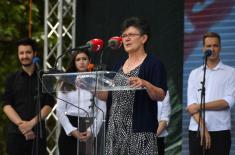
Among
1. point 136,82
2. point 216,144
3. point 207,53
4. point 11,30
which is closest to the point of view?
point 136,82

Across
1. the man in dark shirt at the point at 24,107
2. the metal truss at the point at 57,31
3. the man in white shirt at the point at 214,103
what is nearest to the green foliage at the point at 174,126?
the man in white shirt at the point at 214,103

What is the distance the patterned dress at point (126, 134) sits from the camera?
555cm

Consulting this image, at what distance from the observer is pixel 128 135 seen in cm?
555

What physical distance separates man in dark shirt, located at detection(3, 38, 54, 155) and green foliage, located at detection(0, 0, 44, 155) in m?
5.57

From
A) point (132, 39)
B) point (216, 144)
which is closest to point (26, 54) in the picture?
point (216, 144)

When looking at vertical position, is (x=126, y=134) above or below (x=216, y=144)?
above

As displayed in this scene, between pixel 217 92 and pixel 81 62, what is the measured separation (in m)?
1.49

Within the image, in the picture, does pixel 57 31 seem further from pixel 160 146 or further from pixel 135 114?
pixel 135 114

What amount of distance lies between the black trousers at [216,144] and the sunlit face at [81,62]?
4.50 ft

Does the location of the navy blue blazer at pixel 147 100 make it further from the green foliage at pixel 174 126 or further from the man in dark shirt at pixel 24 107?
the green foliage at pixel 174 126

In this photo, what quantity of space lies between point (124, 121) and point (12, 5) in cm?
861

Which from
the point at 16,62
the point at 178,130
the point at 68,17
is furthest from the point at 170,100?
the point at 16,62

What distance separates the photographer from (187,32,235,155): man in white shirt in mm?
7301

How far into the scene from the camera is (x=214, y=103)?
24.0ft
